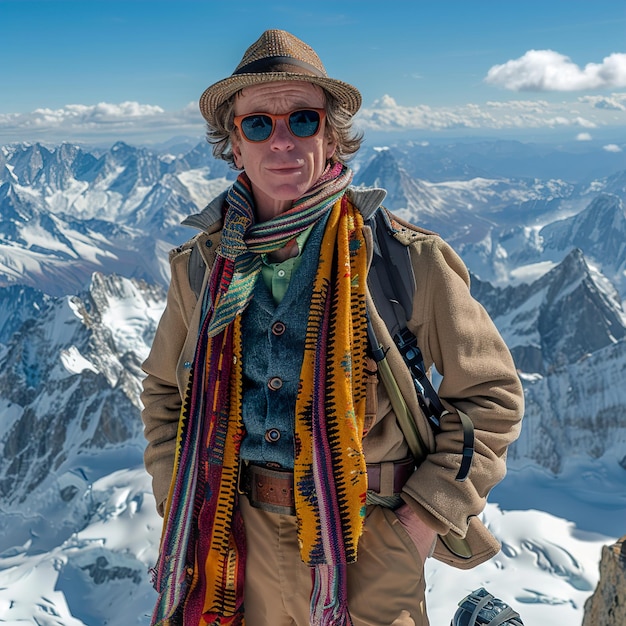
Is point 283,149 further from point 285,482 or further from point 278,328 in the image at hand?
point 285,482

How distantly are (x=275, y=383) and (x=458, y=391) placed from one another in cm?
105

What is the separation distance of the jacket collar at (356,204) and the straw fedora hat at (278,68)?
0.57 metres

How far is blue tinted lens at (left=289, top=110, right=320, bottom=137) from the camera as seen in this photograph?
11.9 feet

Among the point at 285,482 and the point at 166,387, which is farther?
the point at 166,387

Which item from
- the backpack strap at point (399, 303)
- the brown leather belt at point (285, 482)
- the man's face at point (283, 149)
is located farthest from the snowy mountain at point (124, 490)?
the man's face at point (283, 149)

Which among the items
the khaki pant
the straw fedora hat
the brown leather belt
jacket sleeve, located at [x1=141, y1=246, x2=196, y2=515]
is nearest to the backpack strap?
the brown leather belt

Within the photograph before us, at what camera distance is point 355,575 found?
3.88 meters

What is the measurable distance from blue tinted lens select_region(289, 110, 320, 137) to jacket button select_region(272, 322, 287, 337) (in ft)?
3.51

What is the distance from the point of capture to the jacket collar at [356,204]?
3.79 m

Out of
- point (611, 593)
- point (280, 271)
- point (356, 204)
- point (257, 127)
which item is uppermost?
point (257, 127)

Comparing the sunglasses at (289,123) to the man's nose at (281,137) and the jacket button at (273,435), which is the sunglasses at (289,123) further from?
the jacket button at (273,435)

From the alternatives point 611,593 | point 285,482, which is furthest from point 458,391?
point 611,593

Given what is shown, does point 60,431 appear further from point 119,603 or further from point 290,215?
point 290,215

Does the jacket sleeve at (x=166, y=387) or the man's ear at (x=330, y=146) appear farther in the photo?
the jacket sleeve at (x=166, y=387)
